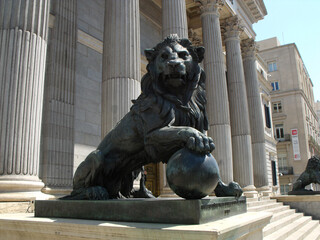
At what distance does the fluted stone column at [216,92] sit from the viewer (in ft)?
49.3

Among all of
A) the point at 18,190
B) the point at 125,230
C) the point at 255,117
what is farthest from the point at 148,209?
the point at 255,117

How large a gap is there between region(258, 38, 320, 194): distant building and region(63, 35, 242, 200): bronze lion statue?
1819 inches

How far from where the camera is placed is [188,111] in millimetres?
3383

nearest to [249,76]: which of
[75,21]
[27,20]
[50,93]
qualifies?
[75,21]

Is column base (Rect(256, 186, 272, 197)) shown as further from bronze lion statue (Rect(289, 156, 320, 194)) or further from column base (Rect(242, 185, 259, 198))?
bronze lion statue (Rect(289, 156, 320, 194))

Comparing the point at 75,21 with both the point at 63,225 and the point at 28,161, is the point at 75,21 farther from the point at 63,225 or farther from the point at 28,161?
the point at 63,225

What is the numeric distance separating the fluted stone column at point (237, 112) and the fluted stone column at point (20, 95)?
13581 millimetres

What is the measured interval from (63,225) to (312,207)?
14.1 m

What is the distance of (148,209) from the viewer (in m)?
2.64

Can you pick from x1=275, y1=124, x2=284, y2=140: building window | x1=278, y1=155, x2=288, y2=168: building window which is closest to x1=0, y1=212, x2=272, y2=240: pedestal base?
x1=278, y1=155, x2=288, y2=168: building window

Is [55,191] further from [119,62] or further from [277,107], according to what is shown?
[277,107]

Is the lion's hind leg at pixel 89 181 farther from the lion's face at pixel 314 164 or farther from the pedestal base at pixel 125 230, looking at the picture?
the lion's face at pixel 314 164

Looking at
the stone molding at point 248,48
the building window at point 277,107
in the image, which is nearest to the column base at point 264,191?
the stone molding at point 248,48

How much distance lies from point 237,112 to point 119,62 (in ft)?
38.5
